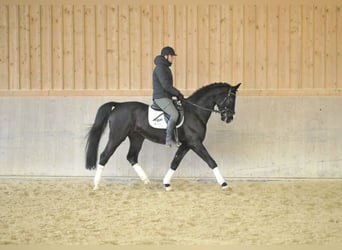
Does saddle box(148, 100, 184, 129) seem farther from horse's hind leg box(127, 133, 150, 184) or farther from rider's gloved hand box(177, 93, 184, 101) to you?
horse's hind leg box(127, 133, 150, 184)

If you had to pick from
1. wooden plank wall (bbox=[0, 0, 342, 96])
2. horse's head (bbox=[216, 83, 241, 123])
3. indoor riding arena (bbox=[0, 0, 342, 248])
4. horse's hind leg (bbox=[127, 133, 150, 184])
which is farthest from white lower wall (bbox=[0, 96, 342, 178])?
horse's head (bbox=[216, 83, 241, 123])

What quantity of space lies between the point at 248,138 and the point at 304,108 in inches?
34.6

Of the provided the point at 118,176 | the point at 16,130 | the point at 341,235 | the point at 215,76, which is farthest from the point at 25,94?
the point at 341,235

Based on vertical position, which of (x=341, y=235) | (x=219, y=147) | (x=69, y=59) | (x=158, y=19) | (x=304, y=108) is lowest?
(x=341, y=235)

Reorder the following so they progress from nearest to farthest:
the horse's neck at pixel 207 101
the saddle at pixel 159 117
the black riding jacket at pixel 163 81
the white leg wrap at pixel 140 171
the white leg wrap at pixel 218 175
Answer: the black riding jacket at pixel 163 81 → the white leg wrap at pixel 218 175 → the saddle at pixel 159 117 → the horse's neck at pixel 207 101 → the white leg wrap at pixel 140 171

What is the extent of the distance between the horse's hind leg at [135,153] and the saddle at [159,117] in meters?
0.43

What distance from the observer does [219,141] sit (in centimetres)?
896

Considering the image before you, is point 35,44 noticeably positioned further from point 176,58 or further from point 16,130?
point 176,58

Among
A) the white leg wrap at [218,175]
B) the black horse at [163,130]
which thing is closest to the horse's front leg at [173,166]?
the black horse at [163,130]

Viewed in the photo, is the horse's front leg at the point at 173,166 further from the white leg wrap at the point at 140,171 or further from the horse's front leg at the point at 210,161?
the white leg wrap at the point at 140,171

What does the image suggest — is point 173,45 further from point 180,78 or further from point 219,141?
point 219,141

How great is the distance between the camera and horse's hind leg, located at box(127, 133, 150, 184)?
8.31m

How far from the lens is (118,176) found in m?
8.98

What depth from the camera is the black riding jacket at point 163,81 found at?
7.70 m
